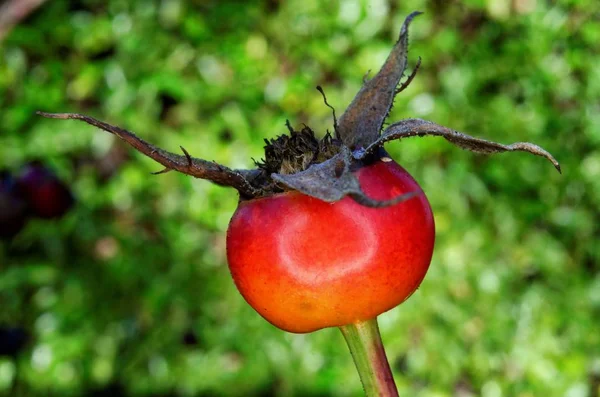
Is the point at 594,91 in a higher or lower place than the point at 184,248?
higher

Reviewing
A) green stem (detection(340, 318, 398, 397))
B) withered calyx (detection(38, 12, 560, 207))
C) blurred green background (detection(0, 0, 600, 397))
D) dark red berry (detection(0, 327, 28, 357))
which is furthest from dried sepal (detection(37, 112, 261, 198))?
dark red berry (detection(0, 327, 28, 357))

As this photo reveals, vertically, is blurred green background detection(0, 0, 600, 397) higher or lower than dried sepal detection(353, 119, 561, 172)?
higher

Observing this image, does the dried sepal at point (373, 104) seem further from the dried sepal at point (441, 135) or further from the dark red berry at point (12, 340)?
the dark red berry at point (12, 340)

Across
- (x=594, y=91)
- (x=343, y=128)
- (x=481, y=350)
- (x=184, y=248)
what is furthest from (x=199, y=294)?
(x=343, y=128)

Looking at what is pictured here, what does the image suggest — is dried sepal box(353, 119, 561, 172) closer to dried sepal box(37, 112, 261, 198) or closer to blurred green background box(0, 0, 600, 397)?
dried sepal box(37, 112, 261, 198)

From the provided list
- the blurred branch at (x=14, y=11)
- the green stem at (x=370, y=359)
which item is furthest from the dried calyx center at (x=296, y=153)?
the blurred branch at (x=14, y=11)

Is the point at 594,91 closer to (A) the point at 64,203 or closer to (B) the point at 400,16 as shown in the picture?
(B) the point at 400,16
